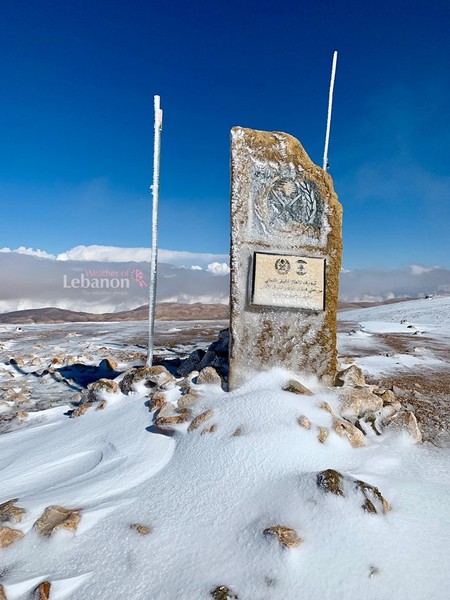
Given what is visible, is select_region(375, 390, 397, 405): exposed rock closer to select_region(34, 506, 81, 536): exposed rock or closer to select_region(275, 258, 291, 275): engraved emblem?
select_region(275, 258, 291, 275): engraved emblem

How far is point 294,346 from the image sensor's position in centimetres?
418

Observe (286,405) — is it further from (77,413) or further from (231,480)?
(77,413)

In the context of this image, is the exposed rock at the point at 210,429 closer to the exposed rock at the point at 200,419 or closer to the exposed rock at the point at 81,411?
the exposed rock at the point at 200,419

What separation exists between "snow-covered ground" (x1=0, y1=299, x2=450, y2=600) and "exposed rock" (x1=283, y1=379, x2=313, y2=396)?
6 cm

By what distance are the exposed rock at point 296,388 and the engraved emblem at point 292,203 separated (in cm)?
170

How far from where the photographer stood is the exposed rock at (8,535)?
2082mm

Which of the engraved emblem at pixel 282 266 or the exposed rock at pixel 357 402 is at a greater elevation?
the engraved emblem at pixel 282 266

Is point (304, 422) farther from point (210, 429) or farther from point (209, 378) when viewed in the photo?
point (209, 378)

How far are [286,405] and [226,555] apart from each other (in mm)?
1609

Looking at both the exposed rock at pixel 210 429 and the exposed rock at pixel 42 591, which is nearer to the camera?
the exposed rock at pixel 42 591

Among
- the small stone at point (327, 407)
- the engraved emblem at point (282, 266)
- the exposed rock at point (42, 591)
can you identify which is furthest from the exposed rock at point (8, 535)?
the engraved emblem at point (282, 266)

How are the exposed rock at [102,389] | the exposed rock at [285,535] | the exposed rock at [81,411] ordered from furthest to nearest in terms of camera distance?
1. the exposed rock at [102,389]
2. the exposed rock at [81,411]
3. the exposed rock at [285,535]

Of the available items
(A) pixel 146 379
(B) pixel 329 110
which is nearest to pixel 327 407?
(A) pixel 146 379

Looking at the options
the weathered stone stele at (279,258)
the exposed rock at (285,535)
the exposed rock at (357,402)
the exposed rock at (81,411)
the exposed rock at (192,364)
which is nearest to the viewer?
the exposed rock at (285,535)
